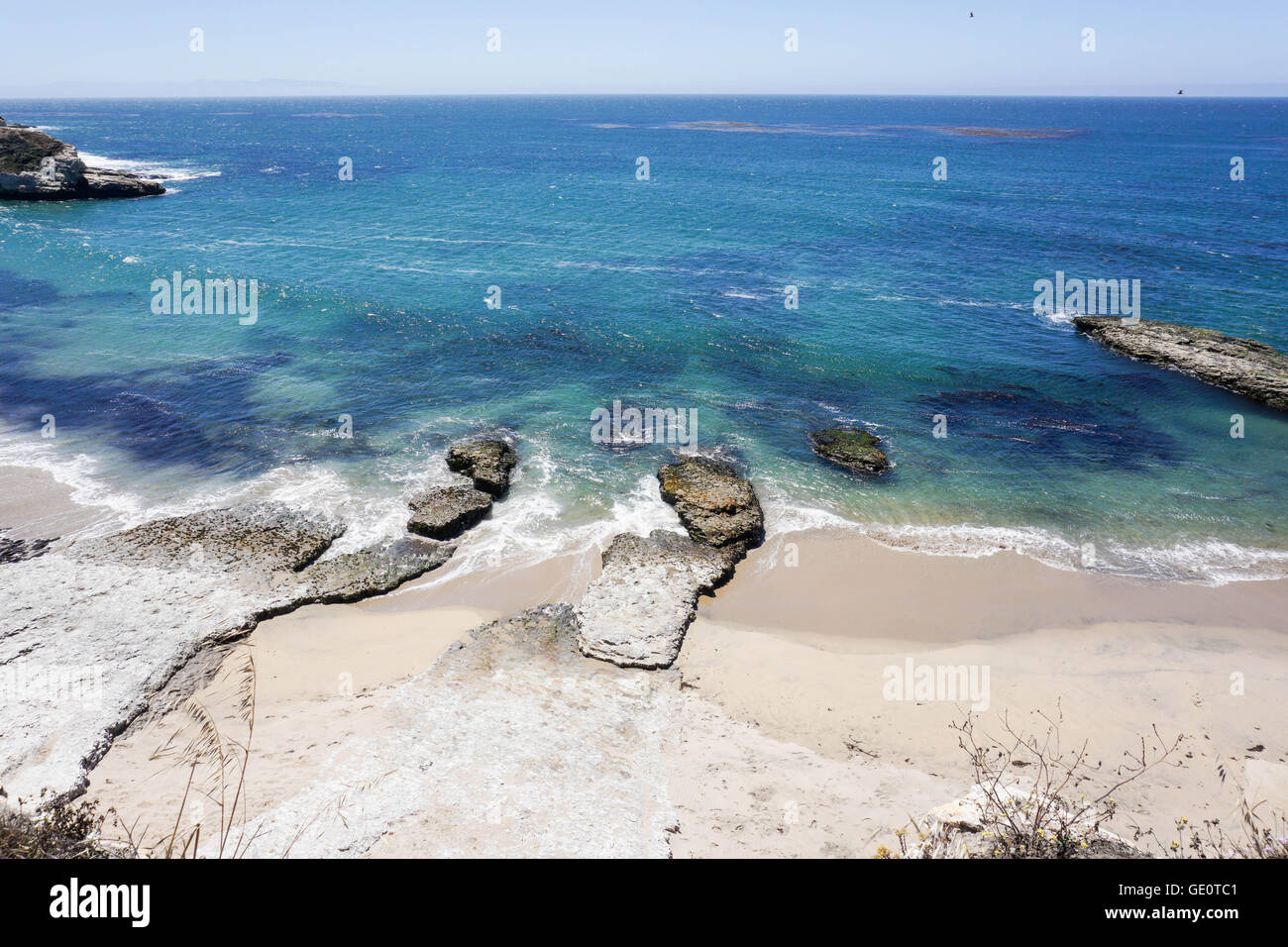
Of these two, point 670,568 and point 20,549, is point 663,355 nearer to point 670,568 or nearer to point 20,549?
point 670,568

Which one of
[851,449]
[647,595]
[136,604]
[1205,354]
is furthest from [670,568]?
[1205,354]

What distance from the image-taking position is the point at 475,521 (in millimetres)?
20062

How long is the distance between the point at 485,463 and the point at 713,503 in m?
7.73

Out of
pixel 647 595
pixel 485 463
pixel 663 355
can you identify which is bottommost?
pixel 647 595

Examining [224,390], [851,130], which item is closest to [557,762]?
[224,390]

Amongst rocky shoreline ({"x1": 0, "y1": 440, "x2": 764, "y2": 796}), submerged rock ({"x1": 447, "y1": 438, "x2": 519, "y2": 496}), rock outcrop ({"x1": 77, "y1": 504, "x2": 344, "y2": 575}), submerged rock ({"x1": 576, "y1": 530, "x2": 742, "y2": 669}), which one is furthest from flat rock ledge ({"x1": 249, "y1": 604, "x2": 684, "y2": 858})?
submerged rock ({"x1": 447, "y1": 438, "x2": 519, "y2": 496})

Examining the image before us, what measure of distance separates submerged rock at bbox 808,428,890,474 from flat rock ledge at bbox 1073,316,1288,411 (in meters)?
17.4

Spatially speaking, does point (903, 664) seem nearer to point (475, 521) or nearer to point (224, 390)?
point (475, 521)

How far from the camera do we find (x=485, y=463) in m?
22.0

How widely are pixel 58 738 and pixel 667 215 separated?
57.8 meters

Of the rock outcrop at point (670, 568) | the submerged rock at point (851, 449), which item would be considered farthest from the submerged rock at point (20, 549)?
the submerged rock at point (851, 449)

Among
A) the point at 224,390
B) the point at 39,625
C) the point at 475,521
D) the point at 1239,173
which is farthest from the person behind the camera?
the point at 1239,173

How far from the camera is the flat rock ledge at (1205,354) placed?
28.2 meters

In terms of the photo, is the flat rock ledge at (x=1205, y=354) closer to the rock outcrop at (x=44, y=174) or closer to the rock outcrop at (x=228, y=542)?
the rock outcrop at (x=228, y=542)
